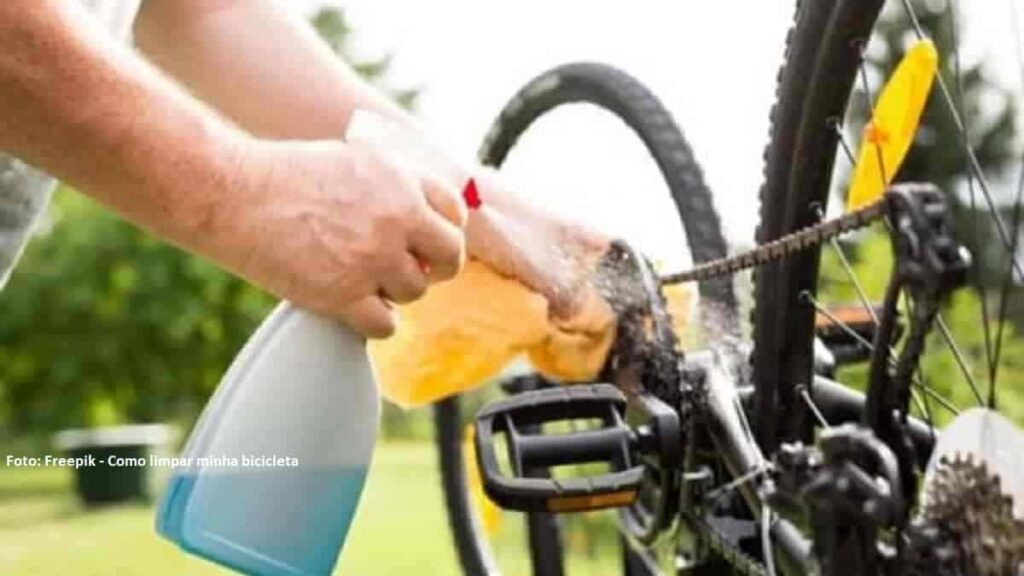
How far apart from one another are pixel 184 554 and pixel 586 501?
630 millimetres

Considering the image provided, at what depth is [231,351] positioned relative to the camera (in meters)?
10.6

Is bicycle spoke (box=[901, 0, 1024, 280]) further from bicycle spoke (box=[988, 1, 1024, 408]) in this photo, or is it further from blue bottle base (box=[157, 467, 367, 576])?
blue bottle base (box=[157, 467, 367, 576])

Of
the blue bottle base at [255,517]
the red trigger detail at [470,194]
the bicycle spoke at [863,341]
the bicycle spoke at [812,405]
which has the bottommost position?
the blue bottle base at [255,517]

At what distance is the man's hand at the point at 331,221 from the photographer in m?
0.94

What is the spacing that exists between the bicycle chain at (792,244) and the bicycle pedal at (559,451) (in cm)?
9

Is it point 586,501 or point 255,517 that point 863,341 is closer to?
point 586,501

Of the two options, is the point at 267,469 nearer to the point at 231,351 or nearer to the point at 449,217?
the point at 449,217

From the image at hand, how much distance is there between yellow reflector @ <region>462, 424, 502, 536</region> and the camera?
5.55 ft

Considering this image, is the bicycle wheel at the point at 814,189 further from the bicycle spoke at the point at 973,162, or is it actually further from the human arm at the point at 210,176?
the human arm at the point at 210,176

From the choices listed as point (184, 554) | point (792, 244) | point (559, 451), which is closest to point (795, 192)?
point (792, 244)

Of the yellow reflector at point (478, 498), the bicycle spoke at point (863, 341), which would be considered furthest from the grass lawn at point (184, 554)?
the bicycle spoke at point (863, 341)

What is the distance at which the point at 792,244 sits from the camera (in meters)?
1.02

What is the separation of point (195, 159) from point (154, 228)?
6cm

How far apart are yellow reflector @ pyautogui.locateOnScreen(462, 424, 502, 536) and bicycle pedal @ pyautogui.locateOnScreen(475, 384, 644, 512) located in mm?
391
